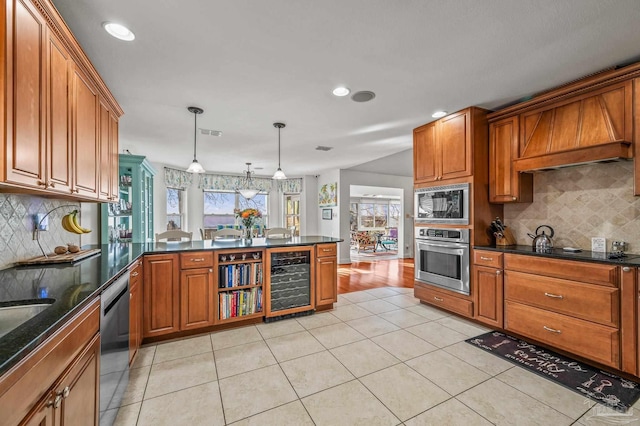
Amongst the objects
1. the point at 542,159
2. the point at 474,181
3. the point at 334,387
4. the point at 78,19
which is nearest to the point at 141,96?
the point at 78,19

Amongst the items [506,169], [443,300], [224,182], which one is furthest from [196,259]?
[224,182]

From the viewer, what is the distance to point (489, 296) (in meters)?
2.94

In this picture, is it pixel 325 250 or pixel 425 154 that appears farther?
pixel 425 154

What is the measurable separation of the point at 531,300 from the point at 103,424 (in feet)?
11.0

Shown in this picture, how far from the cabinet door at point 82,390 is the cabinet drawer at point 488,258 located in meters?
3.35

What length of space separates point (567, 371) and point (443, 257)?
149 cm

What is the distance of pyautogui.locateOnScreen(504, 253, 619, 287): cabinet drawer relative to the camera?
2115 mm

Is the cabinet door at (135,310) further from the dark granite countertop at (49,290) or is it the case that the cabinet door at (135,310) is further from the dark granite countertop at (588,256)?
the dark granite countertop at (588,256)

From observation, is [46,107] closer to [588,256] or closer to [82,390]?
[82,390]

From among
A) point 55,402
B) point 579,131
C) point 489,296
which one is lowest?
point 489,296

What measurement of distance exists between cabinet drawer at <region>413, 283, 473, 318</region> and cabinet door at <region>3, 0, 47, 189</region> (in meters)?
3.83

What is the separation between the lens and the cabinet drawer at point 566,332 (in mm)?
2104

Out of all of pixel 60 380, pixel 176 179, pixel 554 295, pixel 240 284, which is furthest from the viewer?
pixel 176 179

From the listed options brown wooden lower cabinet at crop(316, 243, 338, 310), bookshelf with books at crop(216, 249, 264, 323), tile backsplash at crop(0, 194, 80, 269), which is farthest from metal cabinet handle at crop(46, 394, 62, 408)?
brown wooden lower cabinet at crop(316, 243, 338, 310)
